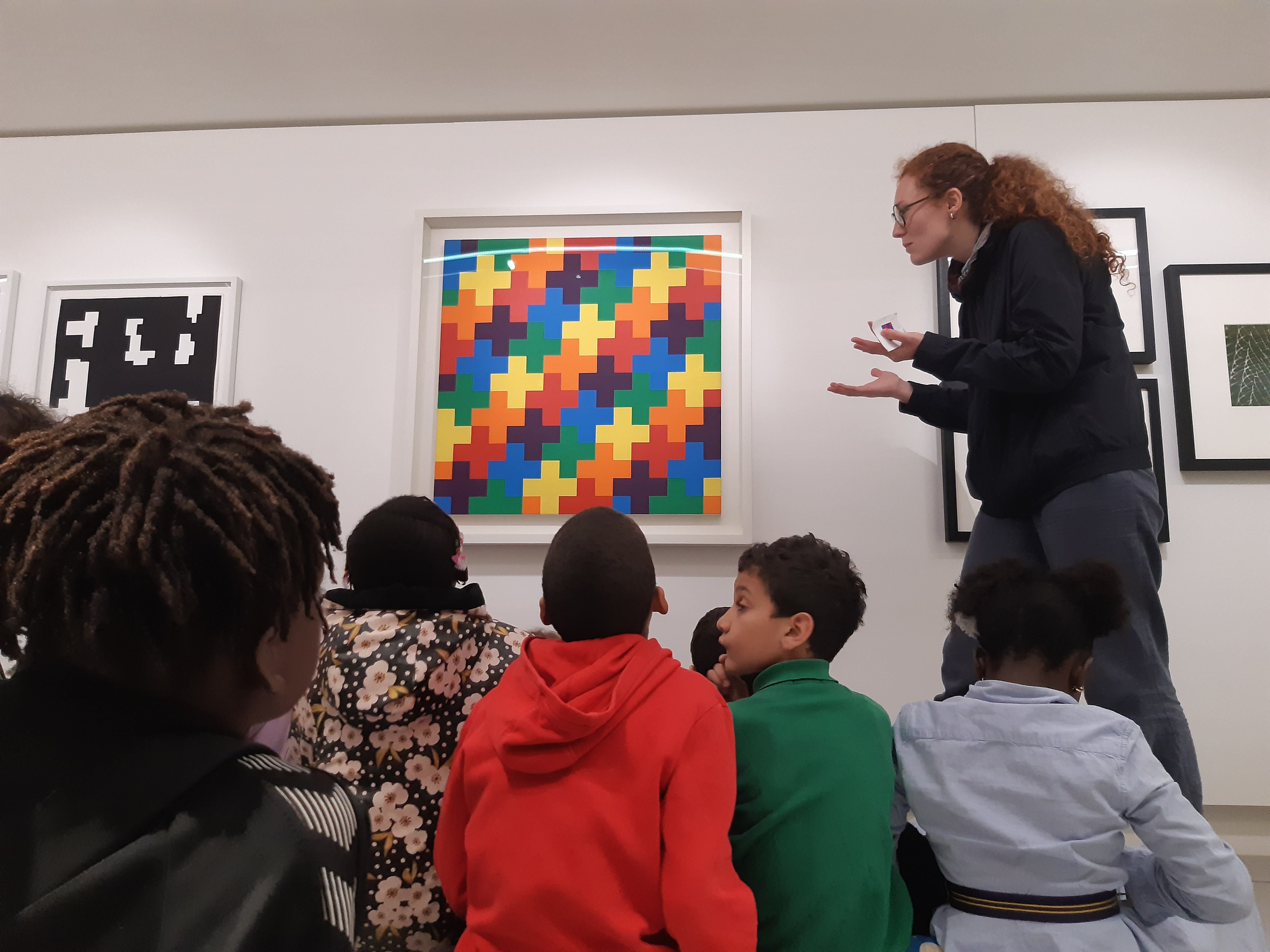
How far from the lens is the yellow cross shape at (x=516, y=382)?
216cm

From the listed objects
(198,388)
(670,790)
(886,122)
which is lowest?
(670,790)

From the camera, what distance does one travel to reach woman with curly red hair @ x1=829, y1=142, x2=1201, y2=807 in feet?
4.46

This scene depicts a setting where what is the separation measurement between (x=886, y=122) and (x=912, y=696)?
4.98ft

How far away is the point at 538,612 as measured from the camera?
2109mm

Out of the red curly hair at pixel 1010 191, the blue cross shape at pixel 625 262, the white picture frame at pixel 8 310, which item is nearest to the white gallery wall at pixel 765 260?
the white picture frame at pixel 8 310

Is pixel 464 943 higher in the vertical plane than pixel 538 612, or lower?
lower

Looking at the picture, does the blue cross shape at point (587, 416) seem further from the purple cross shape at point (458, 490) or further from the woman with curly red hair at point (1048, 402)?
the woman with curly red hair at point (1048, 402)

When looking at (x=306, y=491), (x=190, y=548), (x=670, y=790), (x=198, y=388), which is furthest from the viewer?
(x=198, y=388)

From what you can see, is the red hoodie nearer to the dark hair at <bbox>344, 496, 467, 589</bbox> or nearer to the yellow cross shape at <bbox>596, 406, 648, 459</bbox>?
the dark hair at <bbox>344, 496, 467, 589</bbox>

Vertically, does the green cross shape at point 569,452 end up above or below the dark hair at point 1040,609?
above

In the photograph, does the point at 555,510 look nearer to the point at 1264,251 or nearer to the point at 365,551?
the point at 365,551

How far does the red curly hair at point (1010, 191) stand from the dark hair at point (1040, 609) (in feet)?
2.11

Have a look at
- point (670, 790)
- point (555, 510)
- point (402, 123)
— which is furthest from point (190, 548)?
point (402, 123)

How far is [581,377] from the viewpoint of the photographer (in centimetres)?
215
